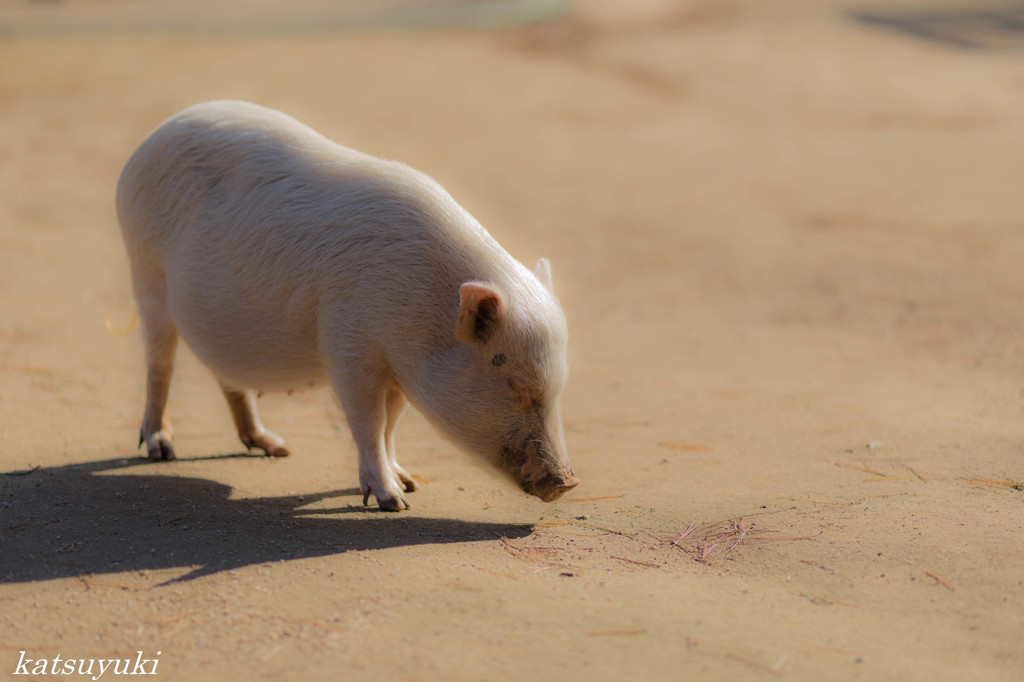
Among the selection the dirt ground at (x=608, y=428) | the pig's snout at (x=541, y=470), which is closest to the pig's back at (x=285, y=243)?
the pig's snout at (x=541, y=470)

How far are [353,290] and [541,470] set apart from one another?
0.98 m

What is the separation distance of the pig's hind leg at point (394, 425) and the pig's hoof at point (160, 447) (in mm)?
1131

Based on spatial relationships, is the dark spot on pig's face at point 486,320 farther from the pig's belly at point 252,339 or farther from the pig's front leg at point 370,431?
the pig's belly at point 252,339

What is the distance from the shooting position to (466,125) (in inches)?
548

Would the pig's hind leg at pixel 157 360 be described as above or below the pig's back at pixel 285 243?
below

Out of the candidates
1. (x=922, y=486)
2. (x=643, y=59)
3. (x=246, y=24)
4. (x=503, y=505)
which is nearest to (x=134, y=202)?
(x=503, y=505)

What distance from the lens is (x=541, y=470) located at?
379cm

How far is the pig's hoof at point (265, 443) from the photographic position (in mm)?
5062

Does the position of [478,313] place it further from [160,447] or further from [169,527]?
[160,447]

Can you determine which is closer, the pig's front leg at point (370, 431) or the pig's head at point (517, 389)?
the pig's head at point (517, 389)

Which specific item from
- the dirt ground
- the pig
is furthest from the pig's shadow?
the pig

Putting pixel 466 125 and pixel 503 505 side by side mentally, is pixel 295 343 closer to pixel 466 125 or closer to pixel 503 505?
pixel 503 505

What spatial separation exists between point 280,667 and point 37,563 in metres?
1.19

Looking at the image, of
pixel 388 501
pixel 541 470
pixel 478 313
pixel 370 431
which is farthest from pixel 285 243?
pixel 541 470
